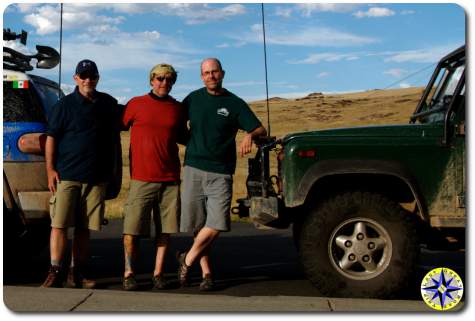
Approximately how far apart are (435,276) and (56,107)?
9.91 ft

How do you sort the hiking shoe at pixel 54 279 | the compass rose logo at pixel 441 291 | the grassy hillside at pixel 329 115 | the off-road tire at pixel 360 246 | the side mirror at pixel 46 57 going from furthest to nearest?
the grassy hillside at pixel 329 115 < the side mirror at pixel 46 57 < the hiking shoe at pixel 54 279 < the off-road tire at pixel 360 246 < the compass rose logo at pixel 441 291

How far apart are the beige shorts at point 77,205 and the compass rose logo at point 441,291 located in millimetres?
2512

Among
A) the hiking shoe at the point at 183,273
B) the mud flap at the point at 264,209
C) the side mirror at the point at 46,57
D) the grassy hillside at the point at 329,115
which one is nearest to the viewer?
the mud flap at the point at 264,209

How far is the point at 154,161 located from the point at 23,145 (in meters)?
1.09

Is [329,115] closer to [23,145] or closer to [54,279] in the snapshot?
[23,145]

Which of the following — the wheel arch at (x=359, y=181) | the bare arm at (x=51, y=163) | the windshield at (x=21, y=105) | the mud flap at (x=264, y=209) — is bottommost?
the mud flap at (x=264, y=209)

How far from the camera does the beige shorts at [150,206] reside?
245 inches

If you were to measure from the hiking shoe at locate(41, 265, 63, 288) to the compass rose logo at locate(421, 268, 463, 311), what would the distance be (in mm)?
2738

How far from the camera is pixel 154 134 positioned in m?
6.11

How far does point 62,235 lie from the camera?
626 cm

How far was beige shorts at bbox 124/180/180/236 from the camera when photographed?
6.23 meters

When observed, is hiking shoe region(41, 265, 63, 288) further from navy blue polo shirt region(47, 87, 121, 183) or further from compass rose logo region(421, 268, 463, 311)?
compass rose logo region(421, 268, 463, 311)

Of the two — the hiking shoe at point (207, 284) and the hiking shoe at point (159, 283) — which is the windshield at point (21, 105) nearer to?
the hiking shoe at point (159, 283)

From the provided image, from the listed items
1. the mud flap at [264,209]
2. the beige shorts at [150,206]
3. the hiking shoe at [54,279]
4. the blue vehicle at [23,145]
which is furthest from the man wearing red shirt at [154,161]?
the blue vehicle at [23,145]
